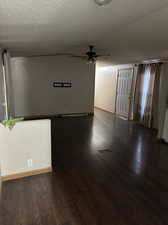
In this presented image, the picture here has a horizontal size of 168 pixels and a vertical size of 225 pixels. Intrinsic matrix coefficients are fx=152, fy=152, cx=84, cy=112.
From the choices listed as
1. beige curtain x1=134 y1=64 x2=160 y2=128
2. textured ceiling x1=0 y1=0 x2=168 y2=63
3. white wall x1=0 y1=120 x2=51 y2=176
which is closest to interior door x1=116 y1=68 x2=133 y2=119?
beige curtain x1=134 y1=64 x2=160 y2=128

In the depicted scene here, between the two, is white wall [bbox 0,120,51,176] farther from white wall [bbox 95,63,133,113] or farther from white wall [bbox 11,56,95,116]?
white wall [bbox 95,63,133,113]

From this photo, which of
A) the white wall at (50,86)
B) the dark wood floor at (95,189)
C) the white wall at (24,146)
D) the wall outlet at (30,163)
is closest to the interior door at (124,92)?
the white wall at (50,86)

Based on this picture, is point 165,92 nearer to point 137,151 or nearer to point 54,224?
point 137,151

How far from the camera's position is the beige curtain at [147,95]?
5.22 metres

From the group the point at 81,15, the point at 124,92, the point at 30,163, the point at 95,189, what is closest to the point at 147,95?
the point at 124,92

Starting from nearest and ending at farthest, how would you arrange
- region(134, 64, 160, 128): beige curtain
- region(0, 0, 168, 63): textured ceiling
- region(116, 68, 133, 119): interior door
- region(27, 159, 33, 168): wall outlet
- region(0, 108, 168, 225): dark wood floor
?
region(0, 0, 168, 63): textured ceiling → region(0, 108, 168, 225): dark wood floor → region(27, 159, 33, 168): wall outlet → region(134, 64, 160, 128): beige curtain → region(116, 68, 133, 119): interior door

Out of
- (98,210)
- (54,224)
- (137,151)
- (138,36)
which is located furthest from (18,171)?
(138,36)

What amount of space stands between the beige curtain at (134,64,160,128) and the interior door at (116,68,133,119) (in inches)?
25.2

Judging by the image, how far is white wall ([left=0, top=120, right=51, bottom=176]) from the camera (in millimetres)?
2340

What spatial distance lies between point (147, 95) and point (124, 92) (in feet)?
4.97

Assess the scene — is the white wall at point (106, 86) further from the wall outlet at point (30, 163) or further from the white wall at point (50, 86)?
the wall outlet at point (30, 163)

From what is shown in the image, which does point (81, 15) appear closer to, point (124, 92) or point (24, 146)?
point (24, 146)

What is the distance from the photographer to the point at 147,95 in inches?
219

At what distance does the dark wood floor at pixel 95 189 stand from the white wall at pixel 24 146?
0.22m
